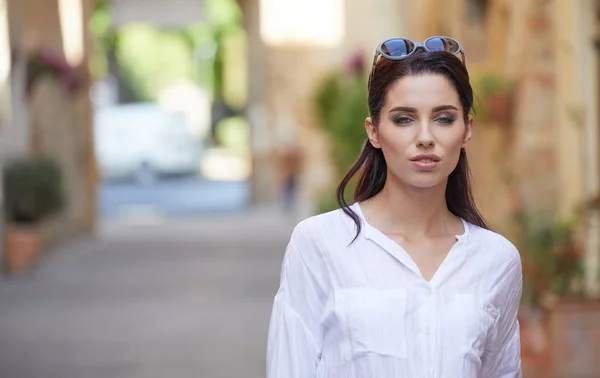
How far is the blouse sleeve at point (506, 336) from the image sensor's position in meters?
2.44

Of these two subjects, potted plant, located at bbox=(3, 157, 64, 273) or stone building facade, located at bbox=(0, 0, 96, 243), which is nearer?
potted plant, located at bbox=(3, 157, 64, 273)

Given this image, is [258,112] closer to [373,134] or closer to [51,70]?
[51,70]

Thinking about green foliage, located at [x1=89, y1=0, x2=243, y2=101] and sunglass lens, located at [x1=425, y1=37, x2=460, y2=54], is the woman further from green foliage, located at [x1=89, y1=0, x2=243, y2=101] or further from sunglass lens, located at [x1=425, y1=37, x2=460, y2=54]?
green foliage, located at [x1=89, y1=0, x2=243, y2=101]

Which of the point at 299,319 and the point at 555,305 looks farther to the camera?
the point at 555,305

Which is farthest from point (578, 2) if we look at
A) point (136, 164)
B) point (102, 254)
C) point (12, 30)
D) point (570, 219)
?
point (136, 164)

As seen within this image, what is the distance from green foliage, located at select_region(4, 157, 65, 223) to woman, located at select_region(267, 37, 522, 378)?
1280 centimetres

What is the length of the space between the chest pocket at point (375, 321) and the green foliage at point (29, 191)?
509 inches

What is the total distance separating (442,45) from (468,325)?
527mm

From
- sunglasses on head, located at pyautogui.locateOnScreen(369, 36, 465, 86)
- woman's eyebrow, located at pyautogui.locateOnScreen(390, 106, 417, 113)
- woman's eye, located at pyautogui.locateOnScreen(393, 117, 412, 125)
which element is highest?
sunglasses on head, located at pyautogui.locateOnScreen(369, 36, 465, 86)

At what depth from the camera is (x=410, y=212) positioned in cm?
245

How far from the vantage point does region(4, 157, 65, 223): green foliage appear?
1493 centimetres

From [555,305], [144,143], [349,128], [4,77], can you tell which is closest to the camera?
[555,305]

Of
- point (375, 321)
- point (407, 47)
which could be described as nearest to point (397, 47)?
point (407, 47)

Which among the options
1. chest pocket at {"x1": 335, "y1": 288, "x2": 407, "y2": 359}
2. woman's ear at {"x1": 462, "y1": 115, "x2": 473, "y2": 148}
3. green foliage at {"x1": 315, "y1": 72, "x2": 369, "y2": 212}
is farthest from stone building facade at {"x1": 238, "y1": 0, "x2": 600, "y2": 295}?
chest pocket at {"x1": 335, "y1": 288, "x2": 407, "y2": 359}
